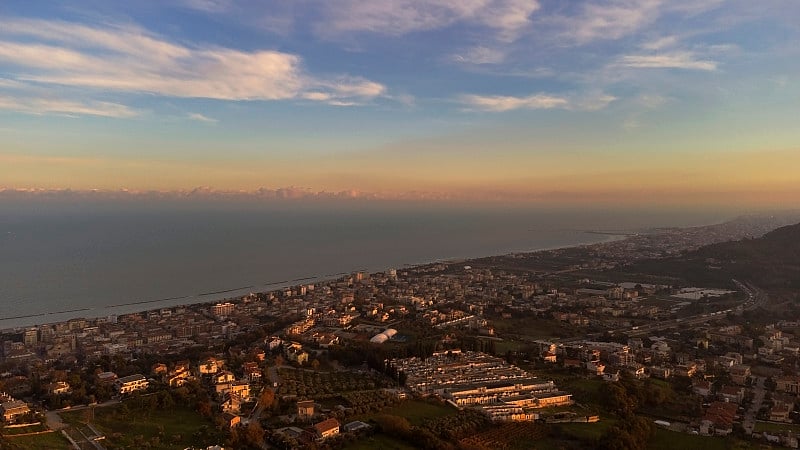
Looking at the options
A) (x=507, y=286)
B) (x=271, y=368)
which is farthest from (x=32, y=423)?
(x=507, y=286)

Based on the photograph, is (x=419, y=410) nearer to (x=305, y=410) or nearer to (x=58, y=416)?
(x=305, y=410)

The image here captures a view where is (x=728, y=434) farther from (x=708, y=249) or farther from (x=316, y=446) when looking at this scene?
(x=708, y=249)

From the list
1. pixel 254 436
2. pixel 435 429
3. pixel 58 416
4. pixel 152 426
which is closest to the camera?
pixel 254 436

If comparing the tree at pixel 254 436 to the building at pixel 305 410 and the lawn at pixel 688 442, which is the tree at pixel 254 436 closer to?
the building at pixel 305 410

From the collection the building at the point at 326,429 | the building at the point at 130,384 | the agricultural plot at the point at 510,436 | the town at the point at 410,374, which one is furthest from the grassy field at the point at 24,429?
the agricultural plot at the point at 510,436

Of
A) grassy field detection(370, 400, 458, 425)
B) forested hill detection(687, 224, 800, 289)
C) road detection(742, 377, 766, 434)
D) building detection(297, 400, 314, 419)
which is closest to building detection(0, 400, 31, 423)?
building detection(297, 400, 314, 419)

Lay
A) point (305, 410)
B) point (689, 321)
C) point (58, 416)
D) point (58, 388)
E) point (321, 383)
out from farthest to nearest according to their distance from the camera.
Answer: point (689, 321)
point (321, 383)
point (58, 388)
point (58, 416)
point (305, 410)

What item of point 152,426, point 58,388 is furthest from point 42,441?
point 58,388
